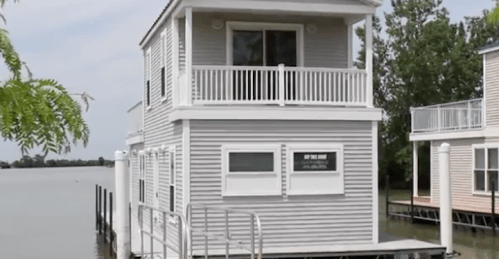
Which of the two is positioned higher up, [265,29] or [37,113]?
[265,29]

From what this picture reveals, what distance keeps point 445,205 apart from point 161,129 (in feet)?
26.7

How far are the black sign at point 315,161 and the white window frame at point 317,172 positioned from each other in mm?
77

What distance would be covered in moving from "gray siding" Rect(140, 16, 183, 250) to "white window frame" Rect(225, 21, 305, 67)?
5.55ft


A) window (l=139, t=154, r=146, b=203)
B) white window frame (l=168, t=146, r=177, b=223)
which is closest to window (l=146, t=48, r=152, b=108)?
window (l=139, t=154, r=146, b=203)

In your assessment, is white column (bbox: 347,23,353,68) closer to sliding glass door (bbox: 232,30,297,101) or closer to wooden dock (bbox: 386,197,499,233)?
sliding glass door (bbox: 232,30,297,101)

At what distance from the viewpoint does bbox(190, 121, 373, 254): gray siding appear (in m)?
18.0

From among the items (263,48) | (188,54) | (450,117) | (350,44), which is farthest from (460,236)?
(188,54)

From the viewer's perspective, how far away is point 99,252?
29.2m

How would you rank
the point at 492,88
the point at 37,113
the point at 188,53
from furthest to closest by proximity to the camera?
the point at 492,88, the point at 188,53, the point at 37,113

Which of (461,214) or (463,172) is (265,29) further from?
(463,172)

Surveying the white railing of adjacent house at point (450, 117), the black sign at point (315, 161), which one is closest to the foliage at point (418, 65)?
the white railing of adjacent house at point (450, 117)

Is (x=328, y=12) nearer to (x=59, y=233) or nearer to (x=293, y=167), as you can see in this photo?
(x=293, y=167)

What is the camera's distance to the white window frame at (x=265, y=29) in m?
19.8

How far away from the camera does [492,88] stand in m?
30.1
